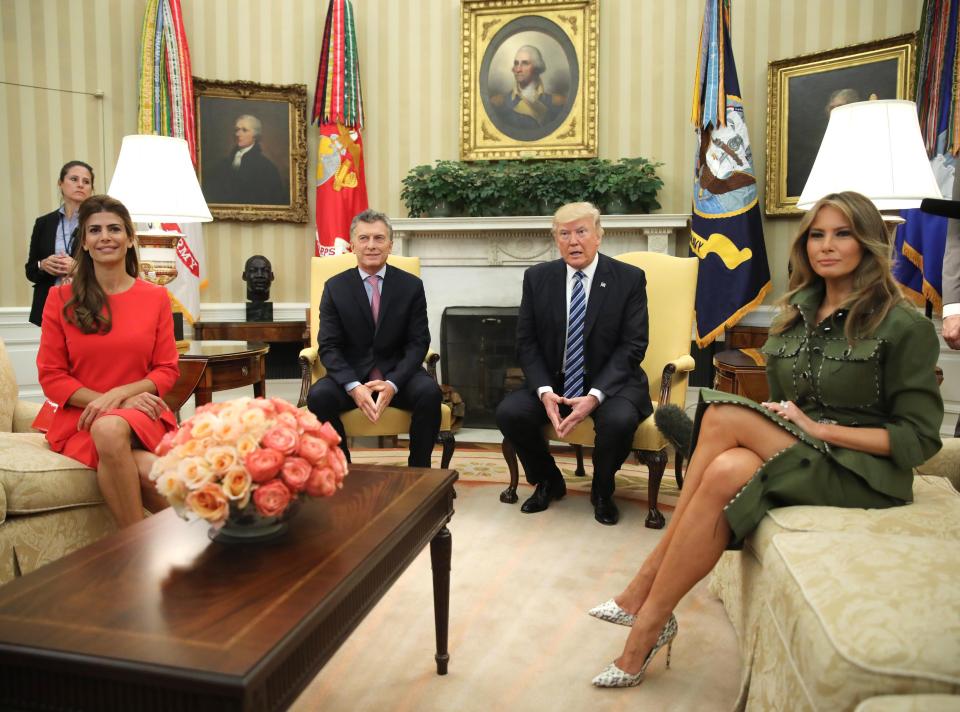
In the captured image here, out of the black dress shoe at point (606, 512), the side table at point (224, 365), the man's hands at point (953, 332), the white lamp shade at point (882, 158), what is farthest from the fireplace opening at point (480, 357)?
the man's hands at point (953, 332)

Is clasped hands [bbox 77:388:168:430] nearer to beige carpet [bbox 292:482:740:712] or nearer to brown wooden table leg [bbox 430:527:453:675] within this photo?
beige carpet [bbox 292:482:740:712]

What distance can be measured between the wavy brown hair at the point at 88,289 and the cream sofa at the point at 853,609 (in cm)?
235

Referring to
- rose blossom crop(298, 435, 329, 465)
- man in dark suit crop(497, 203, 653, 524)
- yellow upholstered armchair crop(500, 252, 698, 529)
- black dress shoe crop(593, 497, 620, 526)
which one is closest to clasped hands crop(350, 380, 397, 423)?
man in dark suit crop(497, 203, 653, 524)

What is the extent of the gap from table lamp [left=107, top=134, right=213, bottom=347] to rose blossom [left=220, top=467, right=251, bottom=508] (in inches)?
100.0

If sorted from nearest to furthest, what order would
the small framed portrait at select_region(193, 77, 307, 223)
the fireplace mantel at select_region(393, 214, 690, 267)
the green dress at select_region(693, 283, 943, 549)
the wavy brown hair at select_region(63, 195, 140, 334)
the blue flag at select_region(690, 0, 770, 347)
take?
the green dress at select_region(693, 283, 943, 549)
the wavy brown hair at select_region(63, 195, 140, 334)
the blue flag at select_region(690, 0, 770, 347)
the fireplace mantel at select_region(393, 214, 690, 267)
the small framed portrait at select_region(193, 77, 307, 223)

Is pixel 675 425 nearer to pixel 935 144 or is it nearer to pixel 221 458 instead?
pixel 221 458

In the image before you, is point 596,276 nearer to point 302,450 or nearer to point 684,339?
point 684,339

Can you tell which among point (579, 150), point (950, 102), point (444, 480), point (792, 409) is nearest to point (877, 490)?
point (792, 409)

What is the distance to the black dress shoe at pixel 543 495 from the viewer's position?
371cm

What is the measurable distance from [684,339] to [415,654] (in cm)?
227

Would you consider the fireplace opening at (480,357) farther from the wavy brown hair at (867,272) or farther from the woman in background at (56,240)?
the wavy brown hair at (867,272)

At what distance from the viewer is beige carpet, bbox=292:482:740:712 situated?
205 centimetres

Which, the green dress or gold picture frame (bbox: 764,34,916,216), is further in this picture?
gold picture frame (bbox: 764,34,916,216)

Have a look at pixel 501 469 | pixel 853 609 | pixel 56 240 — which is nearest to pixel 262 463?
pixel 853 609
